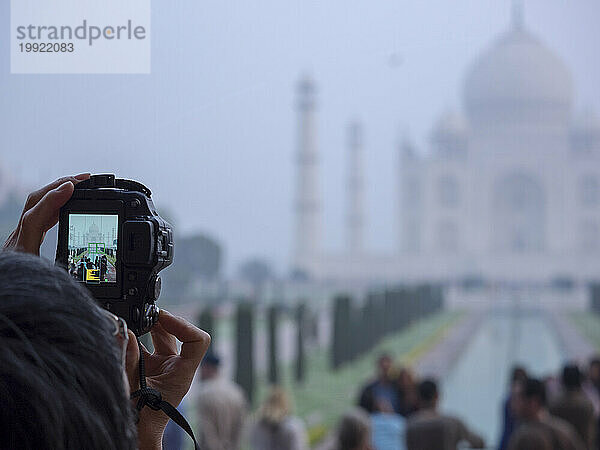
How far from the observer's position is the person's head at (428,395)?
5.80 feet

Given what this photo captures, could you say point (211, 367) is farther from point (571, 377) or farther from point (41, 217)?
point (41, 217)

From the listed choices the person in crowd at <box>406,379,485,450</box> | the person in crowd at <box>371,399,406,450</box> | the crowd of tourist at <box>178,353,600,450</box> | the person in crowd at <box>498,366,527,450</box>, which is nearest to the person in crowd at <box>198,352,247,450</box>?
the crowd of tourist at <box>178,353,600,450</box>

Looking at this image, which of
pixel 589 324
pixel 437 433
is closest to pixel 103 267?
pixel 437 433

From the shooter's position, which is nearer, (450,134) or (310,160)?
(310,160)

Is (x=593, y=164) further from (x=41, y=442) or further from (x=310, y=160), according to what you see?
(x=41, y=442)

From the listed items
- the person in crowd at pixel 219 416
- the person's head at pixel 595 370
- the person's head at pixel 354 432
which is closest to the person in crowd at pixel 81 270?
the person's head at pixel 354 432

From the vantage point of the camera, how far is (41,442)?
26 centimetres

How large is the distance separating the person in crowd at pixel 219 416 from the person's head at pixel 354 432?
0.46 meters

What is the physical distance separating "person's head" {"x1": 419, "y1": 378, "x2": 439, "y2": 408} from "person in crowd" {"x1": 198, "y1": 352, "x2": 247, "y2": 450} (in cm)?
39

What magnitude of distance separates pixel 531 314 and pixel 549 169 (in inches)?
328

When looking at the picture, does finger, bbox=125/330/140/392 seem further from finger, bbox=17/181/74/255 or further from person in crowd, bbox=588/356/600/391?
person in crowd, bbox=588/356/600/391

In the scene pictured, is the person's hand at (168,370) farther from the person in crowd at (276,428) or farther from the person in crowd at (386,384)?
the person in crowd at (386,384)

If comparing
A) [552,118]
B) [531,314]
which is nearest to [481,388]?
[531,314]

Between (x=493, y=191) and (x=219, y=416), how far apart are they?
16.3 m
